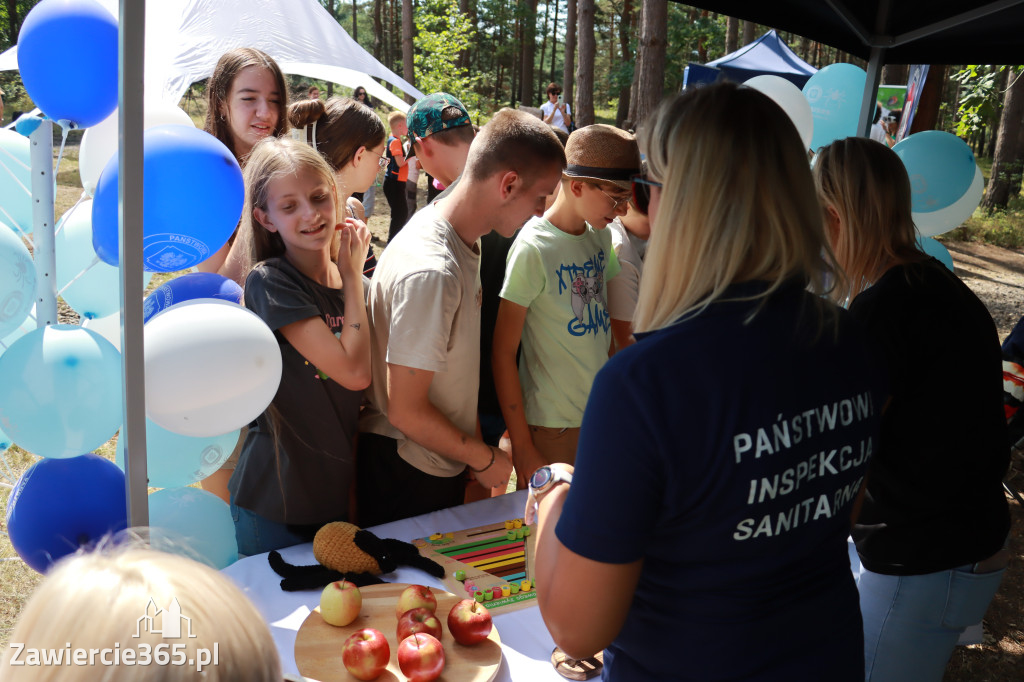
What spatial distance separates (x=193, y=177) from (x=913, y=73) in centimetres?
533

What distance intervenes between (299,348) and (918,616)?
1.57 metres

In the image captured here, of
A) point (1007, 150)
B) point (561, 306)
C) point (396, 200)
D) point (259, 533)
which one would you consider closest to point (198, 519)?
point (259, 533)

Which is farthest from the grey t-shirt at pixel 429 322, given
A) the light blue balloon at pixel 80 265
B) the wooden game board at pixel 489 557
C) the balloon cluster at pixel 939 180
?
the balloon cluster at pixel 939 180

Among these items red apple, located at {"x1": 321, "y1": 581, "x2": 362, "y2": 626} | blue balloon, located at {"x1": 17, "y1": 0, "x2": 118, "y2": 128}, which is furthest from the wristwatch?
blue balloon, located at {"x1": 17, "y1": 0, "x2": 118, "y2": 128}

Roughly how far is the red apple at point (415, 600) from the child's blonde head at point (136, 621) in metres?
0.77

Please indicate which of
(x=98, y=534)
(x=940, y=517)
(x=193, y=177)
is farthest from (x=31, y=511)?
(x=940, y=517)

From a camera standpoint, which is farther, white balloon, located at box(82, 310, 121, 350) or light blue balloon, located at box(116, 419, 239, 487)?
white balloon, located at box(82, 310, 121, 350)

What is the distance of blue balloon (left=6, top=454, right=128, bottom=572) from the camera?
1.60m

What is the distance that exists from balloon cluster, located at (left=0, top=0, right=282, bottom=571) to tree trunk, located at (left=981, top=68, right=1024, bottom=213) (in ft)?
43.5

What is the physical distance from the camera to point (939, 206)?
3721 millimetres

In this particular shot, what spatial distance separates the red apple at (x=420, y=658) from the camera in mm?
1264

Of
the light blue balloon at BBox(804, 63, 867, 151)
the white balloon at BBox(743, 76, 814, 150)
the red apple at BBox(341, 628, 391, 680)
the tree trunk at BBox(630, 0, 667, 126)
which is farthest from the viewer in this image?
the tree trunk at BBox(630, 0, 667, 126)

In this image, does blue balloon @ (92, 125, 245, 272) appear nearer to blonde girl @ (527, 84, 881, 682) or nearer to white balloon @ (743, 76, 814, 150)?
blonde girl @ (527, 84, 881, 682)

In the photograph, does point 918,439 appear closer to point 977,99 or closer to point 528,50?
point 977,99
